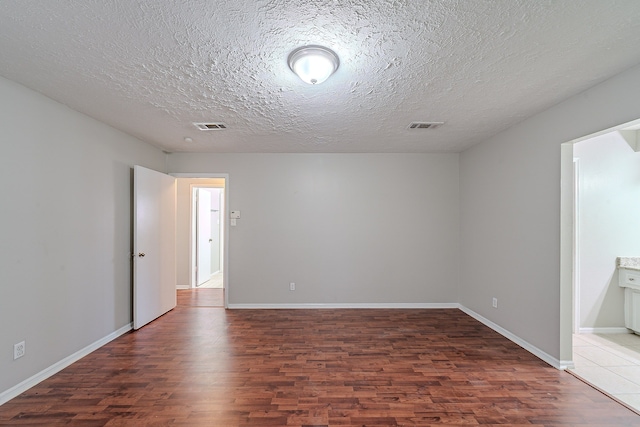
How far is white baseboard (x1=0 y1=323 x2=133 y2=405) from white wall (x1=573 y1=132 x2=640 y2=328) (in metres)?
5.65

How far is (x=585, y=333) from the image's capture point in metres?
3.34

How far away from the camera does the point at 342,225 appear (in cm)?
449

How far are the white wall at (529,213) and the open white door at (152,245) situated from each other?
15.1ft

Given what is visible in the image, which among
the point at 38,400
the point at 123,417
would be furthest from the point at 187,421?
the point at 38,400

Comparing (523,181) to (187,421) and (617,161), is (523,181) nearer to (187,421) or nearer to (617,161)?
(617,161)

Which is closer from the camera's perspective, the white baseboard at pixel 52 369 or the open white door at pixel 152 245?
the white baseboard at pixel 52 369

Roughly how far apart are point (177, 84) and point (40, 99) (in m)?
1.32

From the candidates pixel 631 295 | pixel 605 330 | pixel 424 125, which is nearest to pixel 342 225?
pixel 424 125

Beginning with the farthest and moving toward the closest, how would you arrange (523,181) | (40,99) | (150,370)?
(523,181) → (150,370) → (40,99)

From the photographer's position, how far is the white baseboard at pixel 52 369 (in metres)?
2.13

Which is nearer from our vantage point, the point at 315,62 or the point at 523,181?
the point at 315,62

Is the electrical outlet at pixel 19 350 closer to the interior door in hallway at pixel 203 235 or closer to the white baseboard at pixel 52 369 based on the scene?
the white baseboard at pixel 52 369

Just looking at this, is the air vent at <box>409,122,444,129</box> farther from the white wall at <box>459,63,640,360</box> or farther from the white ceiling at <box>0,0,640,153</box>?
the white wall at <box>459,63,640,360</box>

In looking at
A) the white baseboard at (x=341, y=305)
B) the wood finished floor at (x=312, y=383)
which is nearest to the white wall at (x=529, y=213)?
the wood finished floor at (x=312, y=383)
